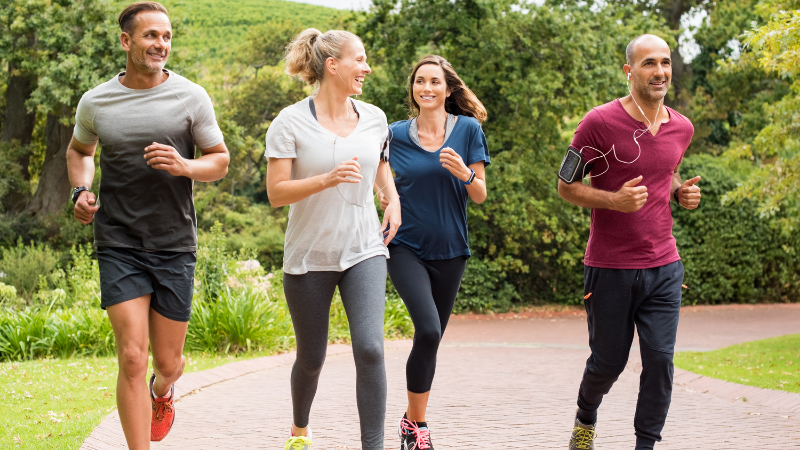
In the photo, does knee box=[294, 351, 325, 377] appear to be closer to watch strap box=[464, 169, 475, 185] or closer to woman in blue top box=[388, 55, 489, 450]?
woman in blue top box=[388, 55, 489, 450]

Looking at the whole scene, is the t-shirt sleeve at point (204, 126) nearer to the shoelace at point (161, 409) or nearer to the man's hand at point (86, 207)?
the man's hand at point (86, 207)

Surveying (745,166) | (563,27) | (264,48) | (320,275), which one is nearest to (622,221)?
(320,275)

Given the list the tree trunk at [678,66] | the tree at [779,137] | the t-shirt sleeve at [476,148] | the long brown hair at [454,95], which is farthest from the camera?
the tree trunk at [678,66]

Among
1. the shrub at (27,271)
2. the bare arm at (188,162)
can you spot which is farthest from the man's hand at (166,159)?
the shrub at (27,271)

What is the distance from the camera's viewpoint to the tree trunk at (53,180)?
835 inches

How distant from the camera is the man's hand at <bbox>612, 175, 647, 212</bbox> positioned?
3.61 meters

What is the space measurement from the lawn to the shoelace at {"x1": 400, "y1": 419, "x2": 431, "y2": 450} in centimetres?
188

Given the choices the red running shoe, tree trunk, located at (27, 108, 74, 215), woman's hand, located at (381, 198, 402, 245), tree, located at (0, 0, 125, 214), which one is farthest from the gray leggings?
tree trunk, located at (27, 108, 74, 215)

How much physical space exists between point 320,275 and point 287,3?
198 feet

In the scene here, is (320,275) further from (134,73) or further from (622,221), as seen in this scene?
(622,221)

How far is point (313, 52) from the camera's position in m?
3.84

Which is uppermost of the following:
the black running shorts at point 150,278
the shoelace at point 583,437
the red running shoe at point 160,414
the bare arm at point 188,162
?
the bare arm at point 188,162

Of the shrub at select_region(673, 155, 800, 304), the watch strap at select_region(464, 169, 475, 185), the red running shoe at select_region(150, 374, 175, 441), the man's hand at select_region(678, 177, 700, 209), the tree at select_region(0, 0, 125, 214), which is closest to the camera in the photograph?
the man's hand at select_region(678, 177, 700, 209)

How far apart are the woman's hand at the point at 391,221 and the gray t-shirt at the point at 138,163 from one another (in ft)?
3.27
